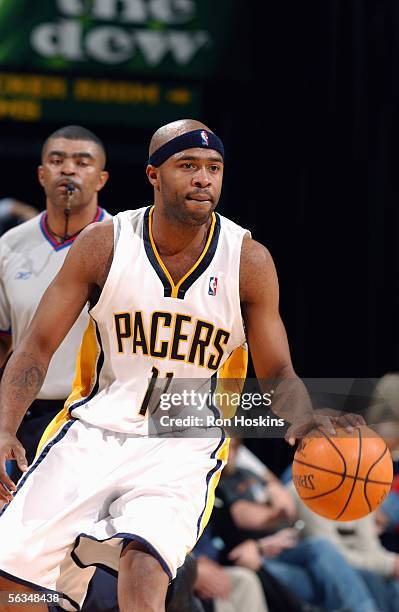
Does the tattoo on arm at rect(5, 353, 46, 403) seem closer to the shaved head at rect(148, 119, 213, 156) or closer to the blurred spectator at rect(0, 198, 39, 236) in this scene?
the shaved head at rect(148, 119, 213, 156)

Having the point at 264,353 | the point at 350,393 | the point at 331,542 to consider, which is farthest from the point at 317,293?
the point at 264,353

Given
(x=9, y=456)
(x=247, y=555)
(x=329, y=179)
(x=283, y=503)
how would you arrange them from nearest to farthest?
(x=9, y=456), (x=247, y=555), (x=283, y=503), (x=329, y=179)

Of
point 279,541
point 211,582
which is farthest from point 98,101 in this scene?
point 211,582

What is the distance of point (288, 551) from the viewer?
6.32 m

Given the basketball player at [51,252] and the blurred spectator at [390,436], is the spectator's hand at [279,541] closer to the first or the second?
the blurred spectator at [390,436]

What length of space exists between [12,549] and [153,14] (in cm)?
441

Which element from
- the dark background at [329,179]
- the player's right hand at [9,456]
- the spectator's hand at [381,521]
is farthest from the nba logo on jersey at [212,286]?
the dark background at [329,179]

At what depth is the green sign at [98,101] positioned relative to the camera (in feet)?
23.2

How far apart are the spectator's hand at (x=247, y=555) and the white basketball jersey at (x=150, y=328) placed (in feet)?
8.21

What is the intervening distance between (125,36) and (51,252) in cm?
268

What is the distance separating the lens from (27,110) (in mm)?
7082

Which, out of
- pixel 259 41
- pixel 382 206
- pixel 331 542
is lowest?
pixel 331 542

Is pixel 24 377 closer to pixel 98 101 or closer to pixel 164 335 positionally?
pixel 164 335

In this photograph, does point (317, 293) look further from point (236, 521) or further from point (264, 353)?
point (264, 353)
